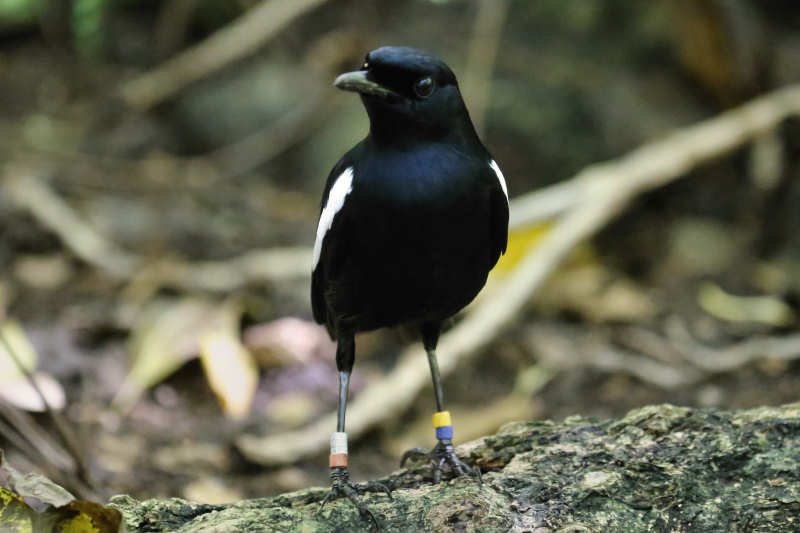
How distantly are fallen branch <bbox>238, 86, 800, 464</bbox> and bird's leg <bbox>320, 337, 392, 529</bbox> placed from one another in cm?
162

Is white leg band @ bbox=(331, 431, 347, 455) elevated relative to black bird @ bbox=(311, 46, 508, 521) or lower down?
lower down

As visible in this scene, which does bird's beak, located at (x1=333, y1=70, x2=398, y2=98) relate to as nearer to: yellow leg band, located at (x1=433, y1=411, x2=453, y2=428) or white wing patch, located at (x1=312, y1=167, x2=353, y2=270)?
white wing patch, located at (x1=312, y1=167, x2=353, y2=270)

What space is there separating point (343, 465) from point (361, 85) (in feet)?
3.83

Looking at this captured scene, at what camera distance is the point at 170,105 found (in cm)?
851

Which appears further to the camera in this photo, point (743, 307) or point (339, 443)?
point (743, 307)

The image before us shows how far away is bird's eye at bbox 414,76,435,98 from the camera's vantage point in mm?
2613

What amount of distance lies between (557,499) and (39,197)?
5086 mm

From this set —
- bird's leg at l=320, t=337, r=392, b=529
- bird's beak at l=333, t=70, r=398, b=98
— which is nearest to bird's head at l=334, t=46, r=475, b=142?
bird's beak at l=333, t=70, r=398, b=98

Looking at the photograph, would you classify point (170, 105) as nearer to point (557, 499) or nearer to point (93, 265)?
point (93, 265)

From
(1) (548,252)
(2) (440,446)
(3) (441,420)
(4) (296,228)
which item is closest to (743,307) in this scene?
(1) (548,252)

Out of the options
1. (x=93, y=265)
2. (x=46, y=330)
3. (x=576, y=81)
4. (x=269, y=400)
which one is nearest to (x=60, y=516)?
(x=269, y=400)

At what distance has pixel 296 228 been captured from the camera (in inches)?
281

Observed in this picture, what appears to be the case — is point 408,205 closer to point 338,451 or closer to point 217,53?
point 338,451

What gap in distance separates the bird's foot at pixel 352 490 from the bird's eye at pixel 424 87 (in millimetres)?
1173
